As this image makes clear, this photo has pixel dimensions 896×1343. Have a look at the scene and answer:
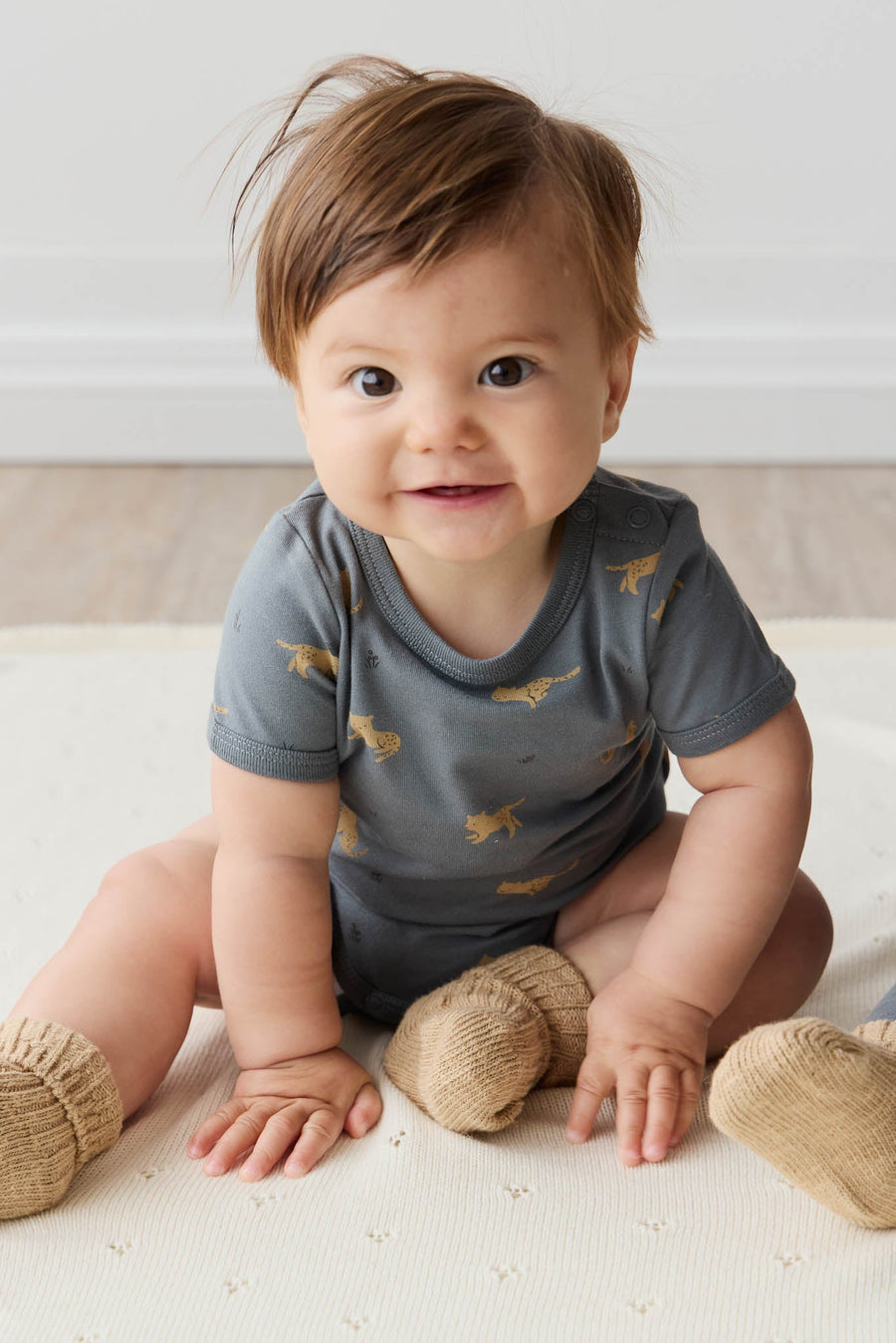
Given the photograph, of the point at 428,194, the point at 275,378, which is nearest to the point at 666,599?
the point at 428,194

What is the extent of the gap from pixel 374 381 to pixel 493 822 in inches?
9.7

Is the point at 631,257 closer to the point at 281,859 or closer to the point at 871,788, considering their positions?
the point at 281,859

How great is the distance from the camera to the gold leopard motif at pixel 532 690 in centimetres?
72

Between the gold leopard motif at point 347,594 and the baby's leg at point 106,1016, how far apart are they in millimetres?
184

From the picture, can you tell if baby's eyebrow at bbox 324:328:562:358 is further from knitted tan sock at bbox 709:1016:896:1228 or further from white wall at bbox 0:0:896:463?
white wall at bbox 0:0:896:463

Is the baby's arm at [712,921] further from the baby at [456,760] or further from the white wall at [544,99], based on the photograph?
the white wall at [544,99]

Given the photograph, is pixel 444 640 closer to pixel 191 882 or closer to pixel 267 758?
pixel 267 758

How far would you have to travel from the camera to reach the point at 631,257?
0.65 m

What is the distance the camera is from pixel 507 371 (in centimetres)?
61

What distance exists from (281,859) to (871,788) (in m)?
0.50

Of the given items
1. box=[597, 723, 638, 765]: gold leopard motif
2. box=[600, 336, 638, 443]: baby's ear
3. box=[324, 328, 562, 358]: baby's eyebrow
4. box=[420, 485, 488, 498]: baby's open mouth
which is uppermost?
box=[324, 328, 562, 358]: baby's eyebrow

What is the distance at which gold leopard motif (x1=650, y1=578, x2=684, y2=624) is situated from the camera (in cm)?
71

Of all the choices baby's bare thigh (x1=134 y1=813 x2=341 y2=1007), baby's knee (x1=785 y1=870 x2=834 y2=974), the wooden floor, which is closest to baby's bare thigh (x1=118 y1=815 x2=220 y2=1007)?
baby's bare thigh (x1=134 y1=813 x2=341 y2=1007)

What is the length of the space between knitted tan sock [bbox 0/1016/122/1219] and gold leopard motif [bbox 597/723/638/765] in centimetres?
28
